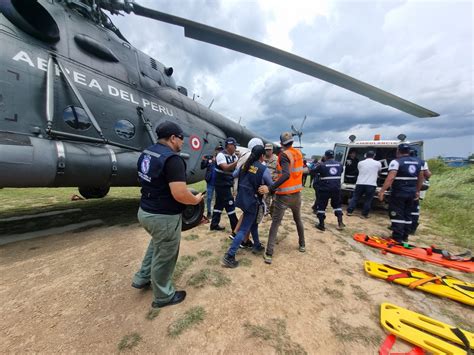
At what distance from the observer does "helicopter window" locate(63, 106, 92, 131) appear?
370 centimetres

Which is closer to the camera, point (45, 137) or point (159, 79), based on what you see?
point (45, 137)

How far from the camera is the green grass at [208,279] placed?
2.64 m

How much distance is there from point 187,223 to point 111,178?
1662 mm

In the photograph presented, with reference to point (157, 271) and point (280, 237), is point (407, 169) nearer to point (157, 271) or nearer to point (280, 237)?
point (280, 237)

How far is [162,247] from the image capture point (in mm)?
2100

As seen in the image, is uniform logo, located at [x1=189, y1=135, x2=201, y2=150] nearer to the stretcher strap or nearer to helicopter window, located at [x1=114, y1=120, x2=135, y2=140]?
helicopter window, located at [x1=114, y1=120, x2=135, y2=140]

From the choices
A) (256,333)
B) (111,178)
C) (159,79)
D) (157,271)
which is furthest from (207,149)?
(256,333)

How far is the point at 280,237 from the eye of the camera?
433 centimetres

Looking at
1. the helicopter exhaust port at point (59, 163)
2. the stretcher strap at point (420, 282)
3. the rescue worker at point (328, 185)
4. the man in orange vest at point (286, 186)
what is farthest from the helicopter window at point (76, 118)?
the stretcher strap at point (420, 282)

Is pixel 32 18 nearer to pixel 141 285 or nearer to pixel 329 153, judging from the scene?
pixel 141 285

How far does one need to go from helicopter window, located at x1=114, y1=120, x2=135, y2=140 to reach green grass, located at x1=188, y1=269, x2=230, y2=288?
3354 millimetres

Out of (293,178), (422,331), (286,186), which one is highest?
(293,178)

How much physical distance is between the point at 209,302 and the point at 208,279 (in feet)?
1.39

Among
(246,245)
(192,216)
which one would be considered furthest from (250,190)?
(192,216)
